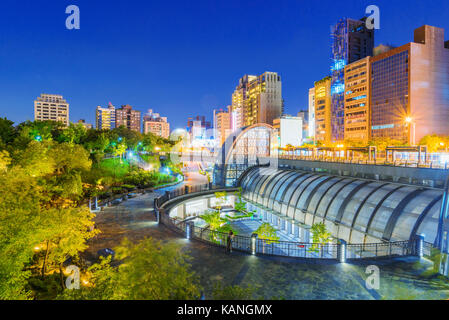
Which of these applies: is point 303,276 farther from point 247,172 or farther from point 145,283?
point 247,172

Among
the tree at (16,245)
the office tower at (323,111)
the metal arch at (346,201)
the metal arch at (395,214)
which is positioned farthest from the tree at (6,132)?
the office tower at (323,111)

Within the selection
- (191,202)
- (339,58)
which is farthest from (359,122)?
(191,202)

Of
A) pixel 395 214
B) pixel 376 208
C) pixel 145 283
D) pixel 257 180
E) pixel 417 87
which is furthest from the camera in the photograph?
pixel 417 87

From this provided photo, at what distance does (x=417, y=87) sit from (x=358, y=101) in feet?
81.3

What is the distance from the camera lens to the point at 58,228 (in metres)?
14.4

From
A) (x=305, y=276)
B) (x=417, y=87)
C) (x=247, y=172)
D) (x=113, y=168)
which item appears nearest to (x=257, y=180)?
(x=247, y=172)

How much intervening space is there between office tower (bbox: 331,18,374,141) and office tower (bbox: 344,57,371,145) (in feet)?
16.3

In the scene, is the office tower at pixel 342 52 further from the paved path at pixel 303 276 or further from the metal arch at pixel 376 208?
the paved path at pixel 303 276

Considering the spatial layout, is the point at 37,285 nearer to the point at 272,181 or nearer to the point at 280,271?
the point at 280,271

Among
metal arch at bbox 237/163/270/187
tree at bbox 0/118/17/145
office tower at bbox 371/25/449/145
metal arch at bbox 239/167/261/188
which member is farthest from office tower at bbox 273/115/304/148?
tree at bbox 0/118/17/145

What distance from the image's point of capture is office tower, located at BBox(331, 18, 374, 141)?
439ft

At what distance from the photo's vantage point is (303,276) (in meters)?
14.5

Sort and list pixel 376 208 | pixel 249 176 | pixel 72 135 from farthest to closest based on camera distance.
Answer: pixel 72 135, pixel 249 176, pixel 376 208
